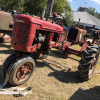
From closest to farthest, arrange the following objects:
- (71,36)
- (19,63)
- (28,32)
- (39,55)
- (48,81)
Result: (19,63) → (28,32) → (48,81) → (39,55) → (71,36)

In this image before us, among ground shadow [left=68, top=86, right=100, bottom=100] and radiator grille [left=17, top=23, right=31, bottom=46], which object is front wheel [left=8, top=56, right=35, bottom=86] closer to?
radiator grille [left=17, top=23, right=31, bottom=46]

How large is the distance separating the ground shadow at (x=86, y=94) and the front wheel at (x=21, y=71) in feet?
4.09

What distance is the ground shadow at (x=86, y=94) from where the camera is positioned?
269 centimetres

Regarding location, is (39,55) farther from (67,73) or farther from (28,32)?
(28,32)

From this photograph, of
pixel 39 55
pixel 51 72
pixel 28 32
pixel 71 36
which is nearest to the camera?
pixel 28 32

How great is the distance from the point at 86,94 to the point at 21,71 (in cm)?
179

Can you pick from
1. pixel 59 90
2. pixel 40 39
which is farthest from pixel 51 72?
pixel 40 39

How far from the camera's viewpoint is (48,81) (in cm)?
309

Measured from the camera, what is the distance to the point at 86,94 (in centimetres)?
286

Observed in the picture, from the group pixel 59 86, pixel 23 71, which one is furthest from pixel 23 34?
pixel 59 86

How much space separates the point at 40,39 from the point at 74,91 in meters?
1.74

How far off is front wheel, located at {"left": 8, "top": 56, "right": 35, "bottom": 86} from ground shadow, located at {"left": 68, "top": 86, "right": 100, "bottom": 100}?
125 cm

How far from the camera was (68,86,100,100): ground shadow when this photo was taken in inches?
106

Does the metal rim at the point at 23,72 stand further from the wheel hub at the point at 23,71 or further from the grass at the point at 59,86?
the grass at the point at 59,86
